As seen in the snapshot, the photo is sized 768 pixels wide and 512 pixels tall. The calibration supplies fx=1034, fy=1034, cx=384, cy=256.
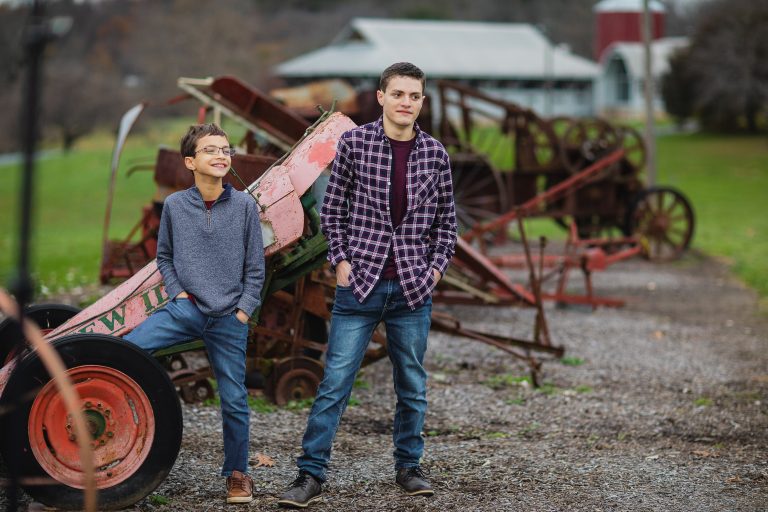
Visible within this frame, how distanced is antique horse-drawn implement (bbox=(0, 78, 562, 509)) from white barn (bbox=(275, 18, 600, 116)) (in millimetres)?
42624

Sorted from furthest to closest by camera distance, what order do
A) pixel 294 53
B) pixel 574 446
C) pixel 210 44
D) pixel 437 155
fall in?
pixel 294 53, pixel 210 44, pixel 574 446, pixel 437 155

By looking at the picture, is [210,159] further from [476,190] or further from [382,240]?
[476,190]

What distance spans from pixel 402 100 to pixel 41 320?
2.25 m

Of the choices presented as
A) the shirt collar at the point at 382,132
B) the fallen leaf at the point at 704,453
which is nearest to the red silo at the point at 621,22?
the fallen leaf at the point at 704,453

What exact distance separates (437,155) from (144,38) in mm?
54293

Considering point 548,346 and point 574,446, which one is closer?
point 574,446

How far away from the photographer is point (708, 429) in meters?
5.82

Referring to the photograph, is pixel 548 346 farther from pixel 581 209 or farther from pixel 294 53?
pixel 294 53

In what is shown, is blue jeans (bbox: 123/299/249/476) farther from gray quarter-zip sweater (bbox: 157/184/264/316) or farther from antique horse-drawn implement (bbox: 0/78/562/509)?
antique horse-drawn implement (bbox: 0/78/562/509)

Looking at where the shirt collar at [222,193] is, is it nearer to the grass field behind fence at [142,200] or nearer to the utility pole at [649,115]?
the grass field behind fence at [142,200]

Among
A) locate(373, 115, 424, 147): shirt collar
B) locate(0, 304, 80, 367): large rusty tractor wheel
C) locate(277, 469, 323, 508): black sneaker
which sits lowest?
locate(277, 469, 323, 508): black sneaker

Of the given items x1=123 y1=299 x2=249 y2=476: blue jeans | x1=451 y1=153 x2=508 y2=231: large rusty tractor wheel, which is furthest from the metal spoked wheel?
x1=123 y1=299 x2=249 y2=476: blue jeans

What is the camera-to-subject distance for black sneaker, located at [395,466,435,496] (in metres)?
4.43

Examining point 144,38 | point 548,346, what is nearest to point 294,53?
point 144,38
